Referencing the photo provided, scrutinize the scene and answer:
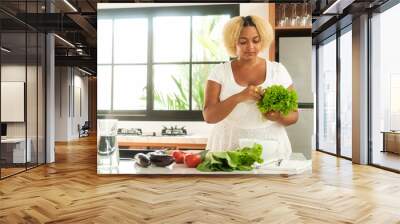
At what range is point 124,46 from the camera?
5105mm

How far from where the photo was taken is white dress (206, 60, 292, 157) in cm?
498

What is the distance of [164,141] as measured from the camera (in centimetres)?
510

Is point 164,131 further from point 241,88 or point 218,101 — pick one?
point 241,88

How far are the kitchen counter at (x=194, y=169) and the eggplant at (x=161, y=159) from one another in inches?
2.3

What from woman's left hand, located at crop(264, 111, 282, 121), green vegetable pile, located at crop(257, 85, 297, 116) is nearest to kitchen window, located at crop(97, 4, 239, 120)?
green vegetable pile, located at crop(257, 85, 297, 116)

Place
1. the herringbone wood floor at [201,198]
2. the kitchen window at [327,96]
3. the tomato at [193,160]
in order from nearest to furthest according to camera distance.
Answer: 1. the herringbone wood floor at [201,198]
2. the tomato at [193,160]
3. the kitchen window at [327,96]

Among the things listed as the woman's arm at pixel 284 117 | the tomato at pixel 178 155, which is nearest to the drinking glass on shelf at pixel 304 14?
the woman's arm at pixel 284 117

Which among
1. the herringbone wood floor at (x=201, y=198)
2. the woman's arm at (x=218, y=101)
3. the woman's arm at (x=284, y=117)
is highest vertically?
the woman's arm at (x=218, y=101)

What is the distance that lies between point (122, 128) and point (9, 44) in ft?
8.19

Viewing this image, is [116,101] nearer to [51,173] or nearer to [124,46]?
[124,46]

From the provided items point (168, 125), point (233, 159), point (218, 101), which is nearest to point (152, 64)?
point (168, 125)

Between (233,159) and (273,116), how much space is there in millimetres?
766

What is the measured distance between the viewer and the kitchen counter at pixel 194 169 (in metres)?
5.02

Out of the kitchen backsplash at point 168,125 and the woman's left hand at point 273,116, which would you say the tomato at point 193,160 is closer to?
the kitchen backsplash at point 168,125
